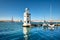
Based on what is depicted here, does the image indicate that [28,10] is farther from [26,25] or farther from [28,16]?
[26,25]

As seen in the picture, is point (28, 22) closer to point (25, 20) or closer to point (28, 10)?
point (25, 20)

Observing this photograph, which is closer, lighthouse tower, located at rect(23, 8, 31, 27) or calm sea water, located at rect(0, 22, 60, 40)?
calm sea water, located at rect(0, 22, 60, 40)

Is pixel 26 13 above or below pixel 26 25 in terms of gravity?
above

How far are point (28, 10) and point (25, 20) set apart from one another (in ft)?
19.5

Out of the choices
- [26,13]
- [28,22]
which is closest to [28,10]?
Result: [26,13]

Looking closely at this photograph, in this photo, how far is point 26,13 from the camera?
73.0 metres

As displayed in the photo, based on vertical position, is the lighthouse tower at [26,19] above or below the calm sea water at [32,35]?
above

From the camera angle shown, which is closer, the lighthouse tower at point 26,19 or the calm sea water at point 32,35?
the calm sea water at point 32,35

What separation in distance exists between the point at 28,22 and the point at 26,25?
7.30 ft

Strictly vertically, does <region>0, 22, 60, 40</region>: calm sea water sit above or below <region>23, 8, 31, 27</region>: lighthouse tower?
below

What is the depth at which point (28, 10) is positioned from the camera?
2911 inches

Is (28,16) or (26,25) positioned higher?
(28,16)

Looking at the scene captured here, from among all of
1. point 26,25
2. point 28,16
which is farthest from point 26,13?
point 26,25

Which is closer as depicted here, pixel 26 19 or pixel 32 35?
pixel 32 35
